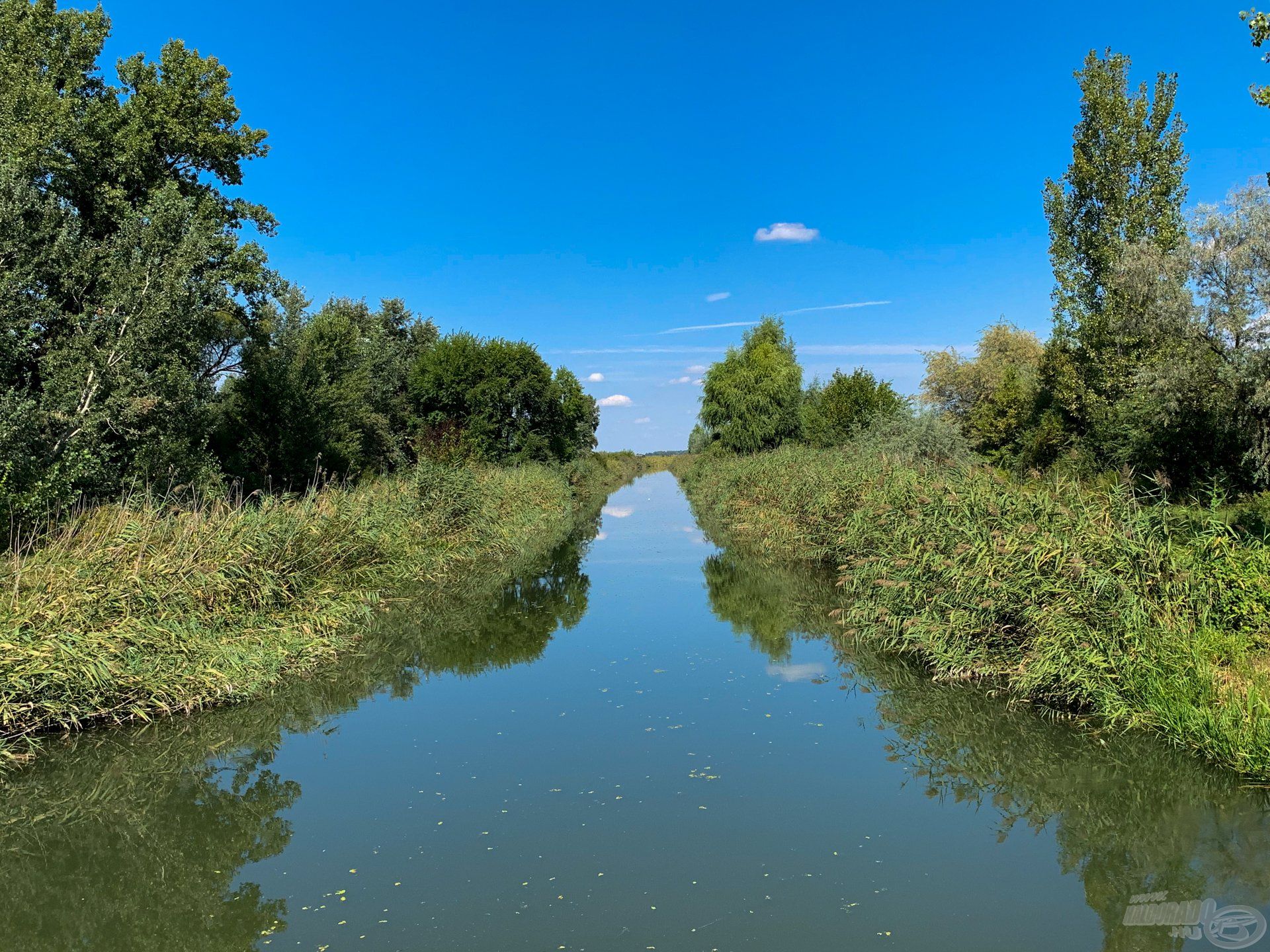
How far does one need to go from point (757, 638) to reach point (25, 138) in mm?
18507

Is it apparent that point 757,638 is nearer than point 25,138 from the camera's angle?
Yes

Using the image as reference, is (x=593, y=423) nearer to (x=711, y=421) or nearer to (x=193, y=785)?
(x=711, y=421)

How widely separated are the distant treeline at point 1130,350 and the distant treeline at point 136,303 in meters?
18.0

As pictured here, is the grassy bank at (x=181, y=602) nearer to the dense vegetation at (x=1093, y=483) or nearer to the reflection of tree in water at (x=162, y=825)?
the reflection of tree in water at (x=162, y=825)

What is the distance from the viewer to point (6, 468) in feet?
40.6

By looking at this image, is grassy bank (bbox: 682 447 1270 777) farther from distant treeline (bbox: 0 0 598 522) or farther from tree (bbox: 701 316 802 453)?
tree (bbox: 701 316 802 453)

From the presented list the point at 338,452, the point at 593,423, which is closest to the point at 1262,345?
the point at 338,452

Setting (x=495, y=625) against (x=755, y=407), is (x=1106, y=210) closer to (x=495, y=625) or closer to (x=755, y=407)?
(x=755, y=407)

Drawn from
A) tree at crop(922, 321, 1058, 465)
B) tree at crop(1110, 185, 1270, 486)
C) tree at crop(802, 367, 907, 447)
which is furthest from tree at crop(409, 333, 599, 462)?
tree at crop(1110, 185, 1270, 486)

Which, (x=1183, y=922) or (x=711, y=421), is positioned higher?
(x=711, y=421)

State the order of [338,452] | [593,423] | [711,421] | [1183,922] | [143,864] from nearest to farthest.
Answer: [1183,922] → [143,864] → [338,452] → [711,421] → [593,423]
